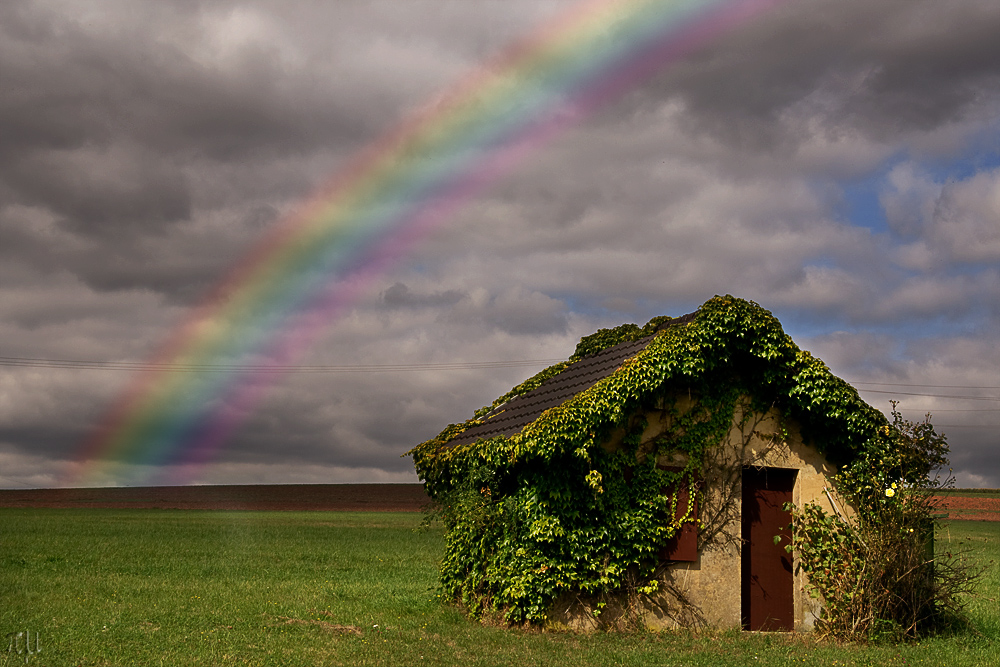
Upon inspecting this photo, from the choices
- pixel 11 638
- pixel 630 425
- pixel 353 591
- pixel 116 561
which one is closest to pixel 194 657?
pixel 11 638

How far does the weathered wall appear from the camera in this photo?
13.8 m

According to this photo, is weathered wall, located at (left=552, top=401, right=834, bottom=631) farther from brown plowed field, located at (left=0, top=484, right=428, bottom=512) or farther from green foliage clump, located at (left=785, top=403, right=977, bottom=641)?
brown plowed field, located at (left=0, top=484, right=428, bottom=512)

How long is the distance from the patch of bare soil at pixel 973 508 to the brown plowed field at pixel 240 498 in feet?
151

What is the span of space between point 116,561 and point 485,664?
18896 mm

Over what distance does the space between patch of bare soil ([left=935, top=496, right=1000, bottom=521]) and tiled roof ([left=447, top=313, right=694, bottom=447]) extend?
205 ft

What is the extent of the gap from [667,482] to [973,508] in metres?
72.3

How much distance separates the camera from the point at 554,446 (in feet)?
43.1

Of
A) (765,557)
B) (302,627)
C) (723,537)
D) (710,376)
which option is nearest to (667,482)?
(723,537)

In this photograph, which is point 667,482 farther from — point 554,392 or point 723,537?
point 554,392
